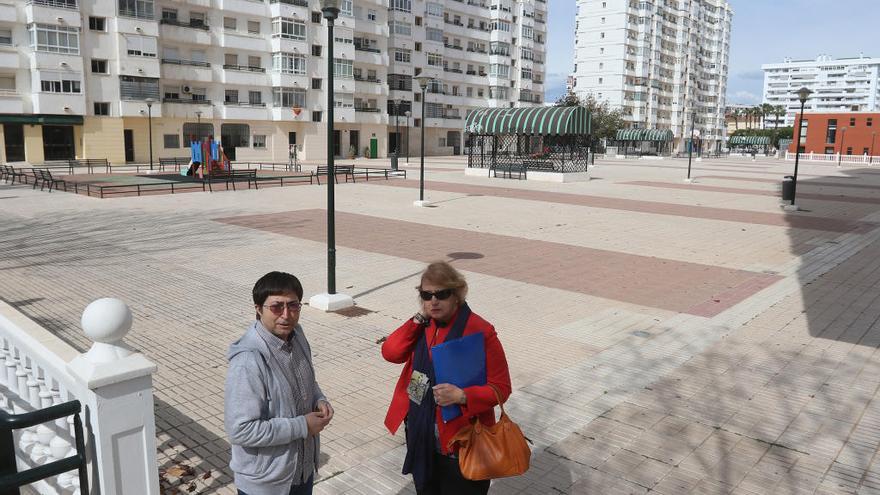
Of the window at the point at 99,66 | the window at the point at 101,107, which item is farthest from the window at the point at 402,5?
the window at the point at 101,107

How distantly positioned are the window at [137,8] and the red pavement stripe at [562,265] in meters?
37.9

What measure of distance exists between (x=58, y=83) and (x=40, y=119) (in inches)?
105

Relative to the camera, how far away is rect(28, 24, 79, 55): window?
43219mm

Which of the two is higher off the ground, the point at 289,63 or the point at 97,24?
the point at 97,24

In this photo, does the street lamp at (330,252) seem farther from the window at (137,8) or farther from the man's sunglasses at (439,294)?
the window at (137,8)

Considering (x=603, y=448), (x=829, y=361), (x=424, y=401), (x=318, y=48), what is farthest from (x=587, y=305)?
(x=318, y=48)

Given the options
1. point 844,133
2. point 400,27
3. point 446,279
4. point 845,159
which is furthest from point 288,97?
point 844,133

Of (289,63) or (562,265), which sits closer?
(562,265)

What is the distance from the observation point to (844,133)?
89688 millimetres

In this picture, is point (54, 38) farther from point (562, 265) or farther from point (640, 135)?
point (640, 135)

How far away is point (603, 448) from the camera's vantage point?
208 inches

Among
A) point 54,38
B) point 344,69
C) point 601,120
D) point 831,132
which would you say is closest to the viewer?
point 54,38

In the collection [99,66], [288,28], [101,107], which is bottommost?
[101,107]

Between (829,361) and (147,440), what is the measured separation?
22.8ft
